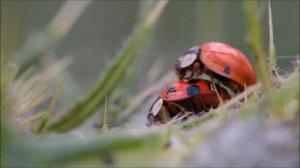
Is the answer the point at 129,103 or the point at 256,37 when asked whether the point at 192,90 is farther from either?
the point at 256,37

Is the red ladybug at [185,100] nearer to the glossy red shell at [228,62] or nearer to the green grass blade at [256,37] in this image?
the glossy red shell at [228,62]

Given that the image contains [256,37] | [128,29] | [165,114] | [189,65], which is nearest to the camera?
[256,37]

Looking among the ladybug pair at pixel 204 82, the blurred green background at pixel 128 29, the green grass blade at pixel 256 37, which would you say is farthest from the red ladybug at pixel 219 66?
the green grass blade at pixel 256 37

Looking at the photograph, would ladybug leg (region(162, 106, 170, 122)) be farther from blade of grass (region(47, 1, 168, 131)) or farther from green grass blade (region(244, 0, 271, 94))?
green grass blade (region(244, 0, 271, 94))

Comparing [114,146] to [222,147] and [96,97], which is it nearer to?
[222,147]

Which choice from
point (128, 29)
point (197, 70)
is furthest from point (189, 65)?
point (128, 29)

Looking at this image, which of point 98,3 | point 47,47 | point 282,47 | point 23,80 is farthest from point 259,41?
point 98,3

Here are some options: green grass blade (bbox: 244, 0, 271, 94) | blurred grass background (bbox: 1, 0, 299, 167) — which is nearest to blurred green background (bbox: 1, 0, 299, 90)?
blurred grass background (bbox: 1, 0, 299, 167)
